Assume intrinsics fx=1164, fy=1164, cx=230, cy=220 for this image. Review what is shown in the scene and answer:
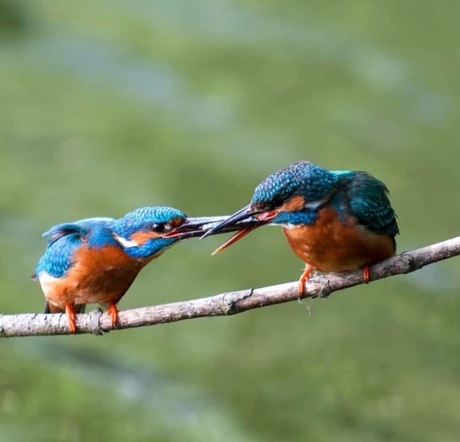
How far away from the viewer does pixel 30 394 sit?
5.34 metres

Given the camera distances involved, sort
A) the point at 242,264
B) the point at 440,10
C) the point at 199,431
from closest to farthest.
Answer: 1. the point at 199,431
2. the point at 242,264
3. the point at 440,10

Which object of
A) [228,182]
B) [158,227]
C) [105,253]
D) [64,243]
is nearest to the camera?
[158,227]

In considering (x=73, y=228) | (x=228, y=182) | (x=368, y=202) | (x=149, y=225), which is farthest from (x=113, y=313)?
(x=228, y=182)

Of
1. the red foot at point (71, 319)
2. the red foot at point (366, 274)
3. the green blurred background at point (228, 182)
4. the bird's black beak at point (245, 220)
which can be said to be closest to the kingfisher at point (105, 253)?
the red foot at point (71, 319)

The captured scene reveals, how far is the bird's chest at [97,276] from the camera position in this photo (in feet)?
10.2

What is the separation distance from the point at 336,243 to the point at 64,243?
0.80 m

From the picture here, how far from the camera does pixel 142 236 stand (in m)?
3.01

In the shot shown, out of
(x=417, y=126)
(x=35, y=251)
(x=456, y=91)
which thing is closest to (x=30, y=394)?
(x=35, y=251)

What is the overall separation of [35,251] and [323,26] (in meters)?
3.30

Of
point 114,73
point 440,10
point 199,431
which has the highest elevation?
point 440,10

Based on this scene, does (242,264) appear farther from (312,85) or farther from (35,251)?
(312,85)

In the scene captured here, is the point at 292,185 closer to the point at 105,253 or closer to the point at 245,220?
the point at 245,220

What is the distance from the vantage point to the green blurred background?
5293 mm

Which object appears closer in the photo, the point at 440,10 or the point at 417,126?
the point at 417,126
